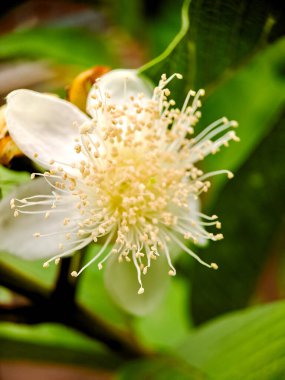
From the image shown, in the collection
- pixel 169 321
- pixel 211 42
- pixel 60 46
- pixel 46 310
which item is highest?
pixel 211 42

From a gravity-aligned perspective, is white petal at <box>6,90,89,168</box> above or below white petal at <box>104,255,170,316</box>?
above

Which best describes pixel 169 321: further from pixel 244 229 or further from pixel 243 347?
pixel 243 347

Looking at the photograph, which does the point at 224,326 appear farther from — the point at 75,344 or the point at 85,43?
the point at 85,43

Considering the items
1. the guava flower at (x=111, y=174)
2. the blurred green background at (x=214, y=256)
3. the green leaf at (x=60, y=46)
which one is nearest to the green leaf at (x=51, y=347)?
the blurred green background at (x=214, y=256)

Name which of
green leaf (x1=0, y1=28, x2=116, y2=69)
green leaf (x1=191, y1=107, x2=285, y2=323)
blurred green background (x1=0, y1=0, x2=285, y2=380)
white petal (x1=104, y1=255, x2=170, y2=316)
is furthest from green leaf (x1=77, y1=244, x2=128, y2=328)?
green leaf (x1=0, y1=28, x2=116, y2=69)

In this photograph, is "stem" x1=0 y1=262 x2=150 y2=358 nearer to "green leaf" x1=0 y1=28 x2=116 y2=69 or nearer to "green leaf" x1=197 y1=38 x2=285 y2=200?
"green leaf" x1=197 y1=38 x2=285 y2=200

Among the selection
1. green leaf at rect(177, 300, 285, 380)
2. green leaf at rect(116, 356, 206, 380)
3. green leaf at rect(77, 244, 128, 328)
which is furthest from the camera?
green leaf at rect(77, 244, 128, 328)

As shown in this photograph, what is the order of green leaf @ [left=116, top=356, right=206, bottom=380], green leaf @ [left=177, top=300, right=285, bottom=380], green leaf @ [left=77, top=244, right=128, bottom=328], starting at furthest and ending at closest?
green leaf @ [left=77, top=244, right=128, bottom=328] → green leaf @ [left=116, top=356, right=206, bottom=380] → green leaf @ [left=177, top=300, right=285, bottom=380]

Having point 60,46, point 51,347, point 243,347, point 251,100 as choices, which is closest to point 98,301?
point 51,347
